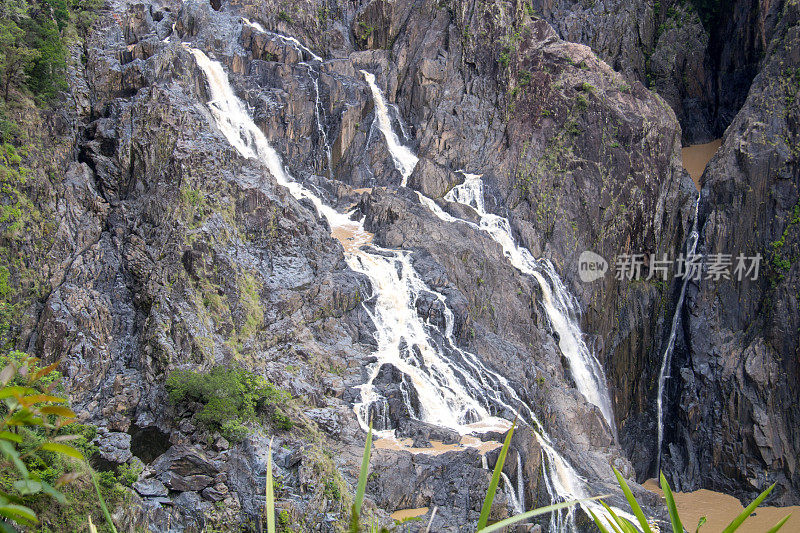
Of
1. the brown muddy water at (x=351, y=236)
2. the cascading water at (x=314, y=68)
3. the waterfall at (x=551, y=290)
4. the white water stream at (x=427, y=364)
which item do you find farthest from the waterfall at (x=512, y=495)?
the cascading water at (x=314, y=68)

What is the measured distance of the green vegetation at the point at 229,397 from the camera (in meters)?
15.0

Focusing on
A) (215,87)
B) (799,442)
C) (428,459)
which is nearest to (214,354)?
(428,459)

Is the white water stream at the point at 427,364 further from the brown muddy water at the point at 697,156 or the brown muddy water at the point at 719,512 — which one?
the brown muddy water at the point at 697,156

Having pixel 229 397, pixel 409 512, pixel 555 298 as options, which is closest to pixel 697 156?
pixel 555 298

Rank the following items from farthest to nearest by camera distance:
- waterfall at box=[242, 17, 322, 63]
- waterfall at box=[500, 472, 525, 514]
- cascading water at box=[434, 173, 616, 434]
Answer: waterfall at box=[242, 17, 322, 63] < cascading water at box=[434, 173, 616, 434] < waterfall at box=[500, 472, 525, 514]

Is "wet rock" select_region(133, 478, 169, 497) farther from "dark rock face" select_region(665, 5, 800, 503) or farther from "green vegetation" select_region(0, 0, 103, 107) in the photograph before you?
"dark rock face" select_region(665, 5, 800, 503)

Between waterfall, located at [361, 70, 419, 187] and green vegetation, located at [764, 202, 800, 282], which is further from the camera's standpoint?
waterfall, located at [361, 70, 419, 187]

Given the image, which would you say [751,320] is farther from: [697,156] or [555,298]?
[697,156]

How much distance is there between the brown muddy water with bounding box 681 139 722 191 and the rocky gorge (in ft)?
3.40

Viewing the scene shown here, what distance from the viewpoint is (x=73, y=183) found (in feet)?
68.3

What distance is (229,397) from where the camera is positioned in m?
15.7

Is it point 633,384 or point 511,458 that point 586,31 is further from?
point 511,458

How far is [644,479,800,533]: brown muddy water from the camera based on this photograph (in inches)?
912

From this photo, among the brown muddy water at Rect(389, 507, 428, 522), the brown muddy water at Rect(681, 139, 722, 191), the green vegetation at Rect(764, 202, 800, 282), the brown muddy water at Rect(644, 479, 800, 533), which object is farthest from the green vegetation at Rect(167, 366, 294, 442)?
the brown muddy water at Rect(681, 139, 722, 191)
